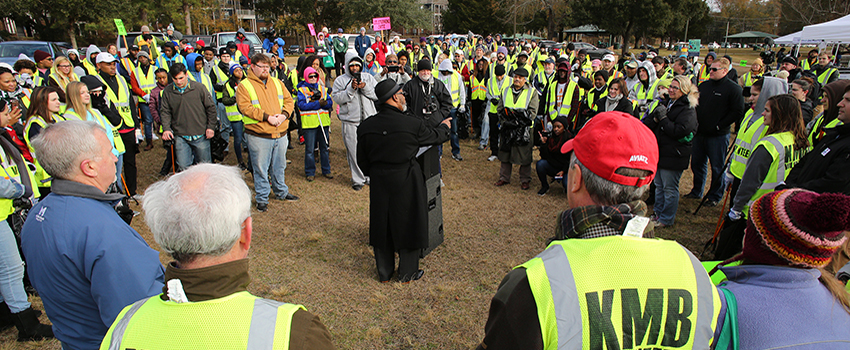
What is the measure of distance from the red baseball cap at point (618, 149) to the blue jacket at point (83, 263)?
1815mm

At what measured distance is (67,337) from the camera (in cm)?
187

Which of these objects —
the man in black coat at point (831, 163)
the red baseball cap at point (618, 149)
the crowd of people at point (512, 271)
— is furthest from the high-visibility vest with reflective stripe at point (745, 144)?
the red baseball cap at point (618, 149)

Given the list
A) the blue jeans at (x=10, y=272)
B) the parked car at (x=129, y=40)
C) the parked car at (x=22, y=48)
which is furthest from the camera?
the parked car at (x=22, y=48)

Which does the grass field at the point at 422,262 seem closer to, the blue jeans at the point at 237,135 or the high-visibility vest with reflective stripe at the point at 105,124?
the blue jeans at the point at 237,135

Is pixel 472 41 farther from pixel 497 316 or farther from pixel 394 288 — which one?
pixel 497 316

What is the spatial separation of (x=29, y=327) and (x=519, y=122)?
19.1ft

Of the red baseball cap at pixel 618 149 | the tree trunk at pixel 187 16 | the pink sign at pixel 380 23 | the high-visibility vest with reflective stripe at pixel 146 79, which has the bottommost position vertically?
the red baseball cap at pixel 618 149

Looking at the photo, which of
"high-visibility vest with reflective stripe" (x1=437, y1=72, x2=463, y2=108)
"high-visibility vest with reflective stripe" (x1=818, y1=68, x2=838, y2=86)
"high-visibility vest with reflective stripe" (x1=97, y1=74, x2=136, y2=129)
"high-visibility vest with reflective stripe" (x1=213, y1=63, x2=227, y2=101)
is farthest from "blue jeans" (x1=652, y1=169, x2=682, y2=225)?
"high-visibility vest with reflective stripe" (x1=213, y1=63, x2=227, y2=101)

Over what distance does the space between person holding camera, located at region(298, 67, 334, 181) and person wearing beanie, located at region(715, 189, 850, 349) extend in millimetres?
6006

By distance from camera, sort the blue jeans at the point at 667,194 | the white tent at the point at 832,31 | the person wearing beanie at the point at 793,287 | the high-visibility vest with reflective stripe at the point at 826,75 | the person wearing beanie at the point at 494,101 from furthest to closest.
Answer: the white tent at the point at 832,31
the high-visibility vest with reflective stripe at the point at 826,75
the person wearing beanie at the point at 494,101
the blue jeans at the point at 667,194
the person wearing beanie at the point at 793,287

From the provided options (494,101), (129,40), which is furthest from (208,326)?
(129,40)

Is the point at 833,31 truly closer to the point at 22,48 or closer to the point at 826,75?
the point at 826,75

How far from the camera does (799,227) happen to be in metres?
1.26

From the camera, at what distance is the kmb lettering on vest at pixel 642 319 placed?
1172mm
